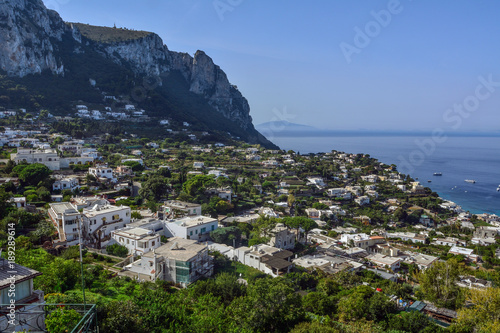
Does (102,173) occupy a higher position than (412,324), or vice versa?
(102,173)

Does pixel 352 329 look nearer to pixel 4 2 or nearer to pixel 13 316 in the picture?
pixel 13 316

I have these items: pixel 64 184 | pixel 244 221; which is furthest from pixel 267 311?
pixel 64 184

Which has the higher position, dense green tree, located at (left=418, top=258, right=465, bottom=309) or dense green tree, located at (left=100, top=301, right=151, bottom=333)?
dense green tree, located at (left=100, top=301, right=151, bottom=333)

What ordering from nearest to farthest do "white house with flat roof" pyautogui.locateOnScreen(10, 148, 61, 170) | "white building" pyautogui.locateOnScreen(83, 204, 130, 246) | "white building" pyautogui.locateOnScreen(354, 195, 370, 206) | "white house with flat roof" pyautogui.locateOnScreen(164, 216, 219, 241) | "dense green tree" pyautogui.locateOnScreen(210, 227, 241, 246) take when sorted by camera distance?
1. "white building" pyautogui.locateOnScreen(83, 204, 130, 246)
2. "white house with flat roof" pyautogui.locateOnScreen(164, 216, 219, 241)
3. "dense green tree" pyautogui.locateOnScreen(210, 227, 241, 246)
4. "white house with flat roof" pyautogui.locateOnScreen(10, 148, 61, 170)
5. "white building" pyautogui.locateOnScreen(354, 195, 370, 206)

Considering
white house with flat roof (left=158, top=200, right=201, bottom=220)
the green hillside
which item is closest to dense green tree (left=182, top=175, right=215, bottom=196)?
white house with flat roof (left=158, top=200, right=201, bottom=220)

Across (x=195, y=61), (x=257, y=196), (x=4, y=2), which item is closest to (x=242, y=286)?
(x=257, y=196)

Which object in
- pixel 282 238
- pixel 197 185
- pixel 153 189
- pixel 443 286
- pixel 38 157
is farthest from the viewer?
pixel 38 157

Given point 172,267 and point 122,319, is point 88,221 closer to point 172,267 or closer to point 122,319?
point 172,267

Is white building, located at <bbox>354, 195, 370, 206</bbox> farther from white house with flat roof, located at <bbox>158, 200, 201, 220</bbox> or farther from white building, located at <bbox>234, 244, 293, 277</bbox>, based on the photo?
white building, located at <bbox>234, 244, 293, 277</bbox>
